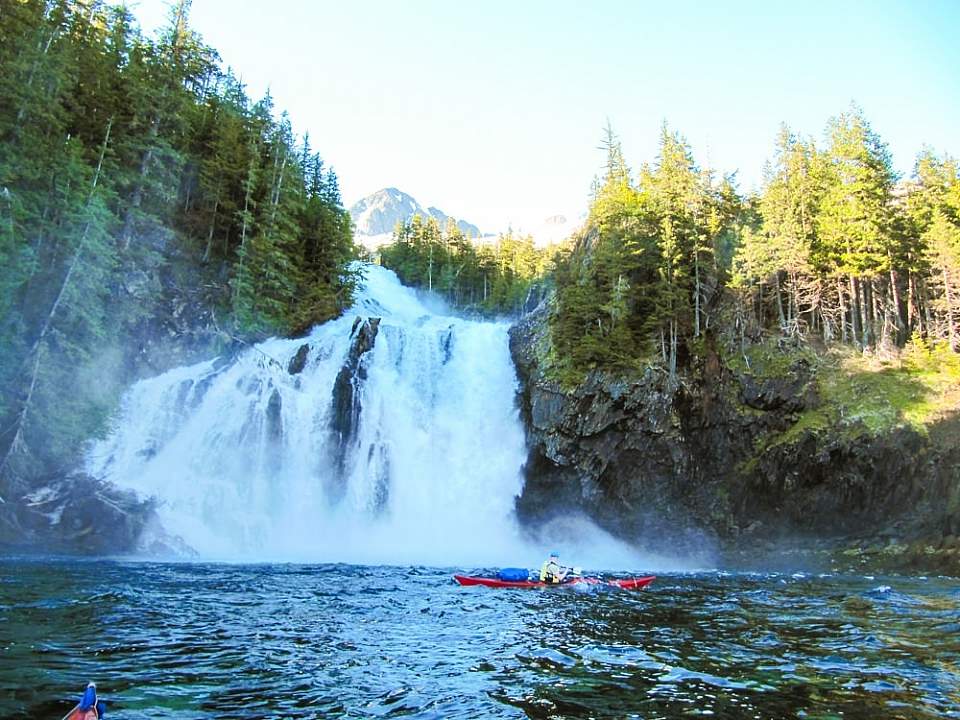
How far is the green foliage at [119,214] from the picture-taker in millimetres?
25906

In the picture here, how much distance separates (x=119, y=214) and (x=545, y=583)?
1192 inches

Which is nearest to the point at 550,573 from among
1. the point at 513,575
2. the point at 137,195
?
the point at 513,575

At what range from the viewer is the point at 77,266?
26656 mm

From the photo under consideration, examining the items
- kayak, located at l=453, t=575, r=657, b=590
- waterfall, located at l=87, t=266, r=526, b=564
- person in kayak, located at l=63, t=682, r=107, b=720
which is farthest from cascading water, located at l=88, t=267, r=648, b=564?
person in kayak, located at l=63, t=682, r=107, b=720

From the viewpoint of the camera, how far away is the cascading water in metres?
29.1

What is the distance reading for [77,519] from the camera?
25.9 m

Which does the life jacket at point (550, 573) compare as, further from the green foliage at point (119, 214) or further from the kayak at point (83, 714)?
the green foliage at point (119, 214)

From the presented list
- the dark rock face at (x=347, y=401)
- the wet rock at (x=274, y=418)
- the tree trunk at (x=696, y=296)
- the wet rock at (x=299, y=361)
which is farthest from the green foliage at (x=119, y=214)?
the tree trunk at (x=696, y=296)

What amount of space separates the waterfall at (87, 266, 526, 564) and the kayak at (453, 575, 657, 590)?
7.22 m

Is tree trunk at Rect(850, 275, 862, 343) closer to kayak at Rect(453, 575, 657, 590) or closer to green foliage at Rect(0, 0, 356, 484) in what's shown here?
kayak at Rect(453, 575, 657, 590)

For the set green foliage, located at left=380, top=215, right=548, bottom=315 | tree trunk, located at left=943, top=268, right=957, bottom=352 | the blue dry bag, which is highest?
green foliage, located at left=380, top=215, right=548, bottom=315

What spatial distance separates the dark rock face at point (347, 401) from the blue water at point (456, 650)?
13310 mm

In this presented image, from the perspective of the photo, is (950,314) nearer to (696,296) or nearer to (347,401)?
(696,296)

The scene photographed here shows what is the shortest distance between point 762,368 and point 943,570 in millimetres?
11812
